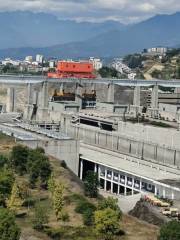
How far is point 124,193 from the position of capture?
4841 centimetres

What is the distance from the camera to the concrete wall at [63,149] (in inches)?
2062

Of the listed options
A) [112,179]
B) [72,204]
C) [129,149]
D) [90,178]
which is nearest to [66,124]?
[129,149]

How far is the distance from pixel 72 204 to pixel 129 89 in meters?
61.0

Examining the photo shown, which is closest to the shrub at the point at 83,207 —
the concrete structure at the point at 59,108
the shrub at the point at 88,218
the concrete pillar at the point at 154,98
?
the shrub at the point at 88,218

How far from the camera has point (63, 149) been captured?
173 feet

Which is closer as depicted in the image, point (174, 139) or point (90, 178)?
point (90, 178)

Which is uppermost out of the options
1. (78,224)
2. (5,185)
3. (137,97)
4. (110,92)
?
(110,92)

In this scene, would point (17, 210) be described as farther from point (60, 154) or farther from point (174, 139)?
point (174, 139)

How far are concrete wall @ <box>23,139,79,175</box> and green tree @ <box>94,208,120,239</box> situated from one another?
72.6ft

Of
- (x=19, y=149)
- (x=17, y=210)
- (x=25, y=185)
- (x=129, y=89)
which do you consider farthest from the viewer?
(x=129, y=89)

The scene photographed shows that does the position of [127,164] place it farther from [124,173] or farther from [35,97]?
[35,97]

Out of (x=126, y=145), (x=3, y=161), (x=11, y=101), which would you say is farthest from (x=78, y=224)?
(x=11, y=101)

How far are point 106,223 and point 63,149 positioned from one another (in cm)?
2287

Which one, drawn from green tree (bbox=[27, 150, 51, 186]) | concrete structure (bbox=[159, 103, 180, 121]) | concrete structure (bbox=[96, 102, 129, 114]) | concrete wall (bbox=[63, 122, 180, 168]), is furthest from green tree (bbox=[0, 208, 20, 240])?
concrete structure (bbox=[96, 102, 129, 114])
